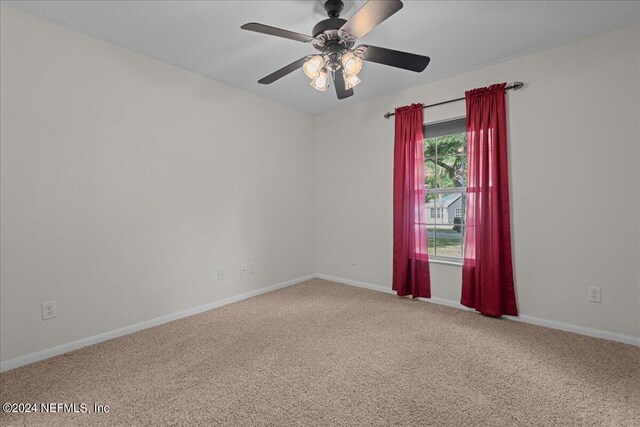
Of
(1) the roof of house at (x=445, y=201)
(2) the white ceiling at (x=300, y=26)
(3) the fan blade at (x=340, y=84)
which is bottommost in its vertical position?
(1) the roof of house at (x=445, y=201)

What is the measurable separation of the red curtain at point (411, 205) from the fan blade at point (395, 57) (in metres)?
1.46

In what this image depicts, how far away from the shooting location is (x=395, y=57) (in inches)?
78.2

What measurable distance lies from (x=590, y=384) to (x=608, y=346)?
0.74 metres

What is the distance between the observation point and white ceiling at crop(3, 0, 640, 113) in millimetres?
2080

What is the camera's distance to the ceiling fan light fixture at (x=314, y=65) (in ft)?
6.46

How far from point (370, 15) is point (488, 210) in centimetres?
214

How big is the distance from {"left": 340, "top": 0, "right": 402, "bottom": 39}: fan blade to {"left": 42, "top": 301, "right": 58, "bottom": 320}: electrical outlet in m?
2.73

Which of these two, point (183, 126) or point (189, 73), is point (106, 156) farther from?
point (189, 73)

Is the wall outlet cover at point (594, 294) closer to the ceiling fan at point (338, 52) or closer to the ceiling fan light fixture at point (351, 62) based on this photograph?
the ceiling fan at point (338, 52)

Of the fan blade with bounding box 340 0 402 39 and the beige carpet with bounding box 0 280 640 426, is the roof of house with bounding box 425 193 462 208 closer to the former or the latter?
the beige carpet with bounding box 0 280 640 426

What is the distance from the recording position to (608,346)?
230cm

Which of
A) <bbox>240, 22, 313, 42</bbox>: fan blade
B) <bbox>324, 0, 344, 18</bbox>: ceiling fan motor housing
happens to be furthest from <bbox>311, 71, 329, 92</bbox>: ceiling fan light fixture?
<bbox>324, 0, 344, 18</bbox>: ceiling fan motor housing

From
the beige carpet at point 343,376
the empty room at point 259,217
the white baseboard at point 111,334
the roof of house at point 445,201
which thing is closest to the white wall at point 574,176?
the empty room at point 259,217

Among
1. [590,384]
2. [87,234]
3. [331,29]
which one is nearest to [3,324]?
[87,234]
